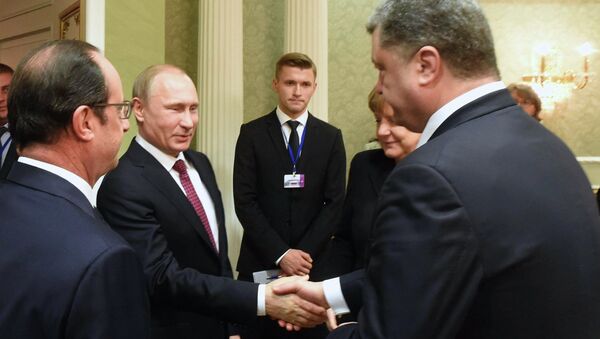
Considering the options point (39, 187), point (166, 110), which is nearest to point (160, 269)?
point (166, 110)

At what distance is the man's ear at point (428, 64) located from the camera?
1305 mm

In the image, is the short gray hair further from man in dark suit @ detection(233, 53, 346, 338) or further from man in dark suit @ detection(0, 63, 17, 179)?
man in dark suit @ detection(0, 63, 17, 179)

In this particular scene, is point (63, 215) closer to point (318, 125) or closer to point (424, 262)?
point (424, 262)

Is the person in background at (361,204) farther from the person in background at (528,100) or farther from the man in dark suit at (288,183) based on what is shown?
the person in background at (528,100)

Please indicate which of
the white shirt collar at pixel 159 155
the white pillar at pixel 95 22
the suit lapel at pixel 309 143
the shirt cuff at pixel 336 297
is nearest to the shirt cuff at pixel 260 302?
the shirt cuff at pixel 336 297

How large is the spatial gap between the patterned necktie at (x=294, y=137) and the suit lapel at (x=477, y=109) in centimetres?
282

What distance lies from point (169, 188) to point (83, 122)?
2.92 feet

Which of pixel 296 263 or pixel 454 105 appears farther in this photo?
pixel 296 263

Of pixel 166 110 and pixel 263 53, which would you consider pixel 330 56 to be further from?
pixel 166 110

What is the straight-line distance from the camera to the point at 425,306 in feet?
3.73

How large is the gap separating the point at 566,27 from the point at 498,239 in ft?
24.0

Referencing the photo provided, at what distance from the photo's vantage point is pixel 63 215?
1292 millimetres

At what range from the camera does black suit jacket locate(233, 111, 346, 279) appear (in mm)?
3891

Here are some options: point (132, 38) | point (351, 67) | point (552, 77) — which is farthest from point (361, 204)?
point (552, 77)
